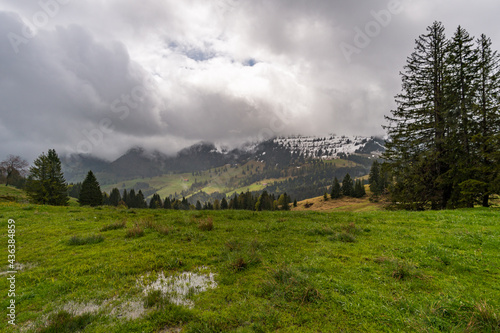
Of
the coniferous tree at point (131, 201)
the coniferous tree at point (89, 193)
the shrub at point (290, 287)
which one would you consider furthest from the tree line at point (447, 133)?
the coniferous tree at point (131, 201)

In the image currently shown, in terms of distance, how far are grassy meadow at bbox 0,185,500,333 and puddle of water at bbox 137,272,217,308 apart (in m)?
0.04

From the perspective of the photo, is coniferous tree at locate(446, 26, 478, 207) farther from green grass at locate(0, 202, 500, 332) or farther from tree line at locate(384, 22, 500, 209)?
green grass at locate(0, 202, 500, 332)

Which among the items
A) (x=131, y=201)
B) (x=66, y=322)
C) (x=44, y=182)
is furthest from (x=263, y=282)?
(x=131, y=201)

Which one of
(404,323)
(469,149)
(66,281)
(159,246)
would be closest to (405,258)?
(404,323)

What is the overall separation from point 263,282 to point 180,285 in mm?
2759

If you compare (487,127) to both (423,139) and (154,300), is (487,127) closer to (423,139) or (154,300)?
(423,139)

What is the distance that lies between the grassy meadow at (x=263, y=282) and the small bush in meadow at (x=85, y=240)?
44 millimetres

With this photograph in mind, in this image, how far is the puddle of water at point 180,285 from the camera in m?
5.64

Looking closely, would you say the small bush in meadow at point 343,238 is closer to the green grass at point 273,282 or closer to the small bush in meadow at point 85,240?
the green grass at point 273,282

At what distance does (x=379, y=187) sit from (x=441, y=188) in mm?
81094

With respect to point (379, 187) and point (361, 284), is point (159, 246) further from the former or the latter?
point (379, 187)

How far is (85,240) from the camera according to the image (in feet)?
33.3

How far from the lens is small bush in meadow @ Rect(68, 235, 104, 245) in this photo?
392 inches

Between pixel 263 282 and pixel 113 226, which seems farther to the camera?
pixel 113 226
